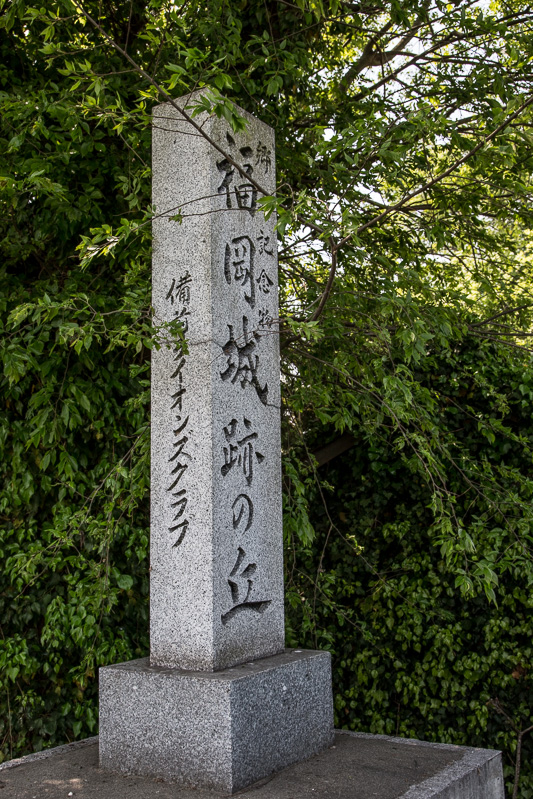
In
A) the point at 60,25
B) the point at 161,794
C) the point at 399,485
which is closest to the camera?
the point at 161,794

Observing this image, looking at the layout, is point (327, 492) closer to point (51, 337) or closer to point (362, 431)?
point (362, 431)

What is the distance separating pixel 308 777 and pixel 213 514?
89cm

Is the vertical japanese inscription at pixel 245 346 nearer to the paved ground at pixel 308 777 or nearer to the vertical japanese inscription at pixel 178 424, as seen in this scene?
the vertical japanese inscription at pixel 178 424

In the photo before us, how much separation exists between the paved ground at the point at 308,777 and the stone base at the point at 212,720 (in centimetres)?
4

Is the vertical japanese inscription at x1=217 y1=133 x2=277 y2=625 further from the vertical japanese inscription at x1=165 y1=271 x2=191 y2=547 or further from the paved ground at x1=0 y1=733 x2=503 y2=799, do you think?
the paved ground at x1=0 y1=733 x2=503 y2=799

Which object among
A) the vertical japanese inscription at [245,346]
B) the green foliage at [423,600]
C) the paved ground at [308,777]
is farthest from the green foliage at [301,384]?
the paved ground at [308,777]

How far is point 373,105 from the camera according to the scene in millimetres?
3771

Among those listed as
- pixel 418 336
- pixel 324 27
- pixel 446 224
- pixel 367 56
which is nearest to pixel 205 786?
pixel 418 336

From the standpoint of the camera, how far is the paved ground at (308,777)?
7.30ft

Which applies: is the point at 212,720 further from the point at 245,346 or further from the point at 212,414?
the point at 245,346

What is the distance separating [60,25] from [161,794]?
11.0 ft

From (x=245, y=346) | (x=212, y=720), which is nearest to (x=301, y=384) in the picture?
(x=245, y=346)

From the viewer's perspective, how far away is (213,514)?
8.14 feet

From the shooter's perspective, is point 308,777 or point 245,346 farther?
point 245,346
